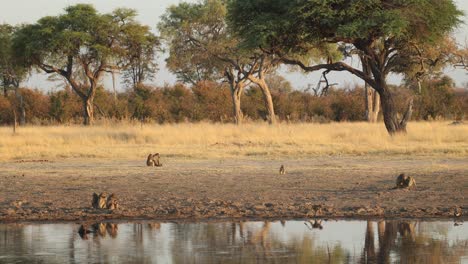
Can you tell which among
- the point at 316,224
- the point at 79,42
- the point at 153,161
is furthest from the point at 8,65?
the point at 316,224

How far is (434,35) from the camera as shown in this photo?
25.5 m

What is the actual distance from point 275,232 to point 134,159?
34.9 feet

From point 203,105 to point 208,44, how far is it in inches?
200

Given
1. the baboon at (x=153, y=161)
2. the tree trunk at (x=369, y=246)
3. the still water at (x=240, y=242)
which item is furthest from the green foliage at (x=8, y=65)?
the tree trunk at (x=369, y=246)

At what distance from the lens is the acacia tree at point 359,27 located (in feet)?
79.1

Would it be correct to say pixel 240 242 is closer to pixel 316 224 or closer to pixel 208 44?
pixel 316 224

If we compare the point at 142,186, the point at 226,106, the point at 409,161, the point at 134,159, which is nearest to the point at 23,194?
the point at 142,186

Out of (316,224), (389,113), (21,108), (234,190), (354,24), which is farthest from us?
(21,108)

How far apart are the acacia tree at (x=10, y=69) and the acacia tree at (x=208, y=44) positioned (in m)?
8.52

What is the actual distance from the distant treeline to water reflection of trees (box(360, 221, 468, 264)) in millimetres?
33989

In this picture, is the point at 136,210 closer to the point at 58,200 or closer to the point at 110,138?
the point at 58,200

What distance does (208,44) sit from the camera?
136 feet

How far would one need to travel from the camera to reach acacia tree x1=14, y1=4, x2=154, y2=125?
39.9 metres

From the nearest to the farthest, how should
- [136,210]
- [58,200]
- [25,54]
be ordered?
[136,210], [58,200], [25,54]
